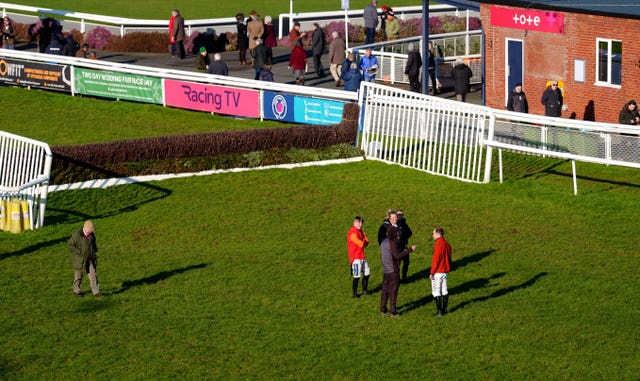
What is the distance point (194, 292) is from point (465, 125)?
8925mm

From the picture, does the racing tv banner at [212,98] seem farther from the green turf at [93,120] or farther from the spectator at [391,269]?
the spectator at [391,269]

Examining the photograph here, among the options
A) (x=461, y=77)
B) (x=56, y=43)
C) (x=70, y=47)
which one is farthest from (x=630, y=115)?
(x=56, y=43)

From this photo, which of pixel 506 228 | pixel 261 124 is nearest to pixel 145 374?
pixel 506 228

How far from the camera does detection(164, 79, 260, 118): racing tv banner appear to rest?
3170cm

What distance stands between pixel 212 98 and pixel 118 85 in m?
3.29

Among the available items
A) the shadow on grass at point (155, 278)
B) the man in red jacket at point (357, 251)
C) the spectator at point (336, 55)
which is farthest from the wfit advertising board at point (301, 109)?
the man in red jacket at point (357, 251)

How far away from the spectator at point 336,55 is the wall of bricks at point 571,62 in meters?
4.60

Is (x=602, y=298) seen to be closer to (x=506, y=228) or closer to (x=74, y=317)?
(x=506, y=228)

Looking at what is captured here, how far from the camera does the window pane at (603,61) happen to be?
30.3 metres

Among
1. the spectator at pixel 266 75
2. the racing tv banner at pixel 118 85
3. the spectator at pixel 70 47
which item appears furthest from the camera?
the spectator at pixel 70 47

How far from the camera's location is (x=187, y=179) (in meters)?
26.4

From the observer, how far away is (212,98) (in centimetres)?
3241

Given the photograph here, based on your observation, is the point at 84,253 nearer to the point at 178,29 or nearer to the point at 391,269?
the point at 391,269

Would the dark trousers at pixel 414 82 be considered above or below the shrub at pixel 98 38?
below
